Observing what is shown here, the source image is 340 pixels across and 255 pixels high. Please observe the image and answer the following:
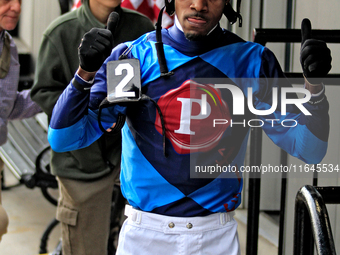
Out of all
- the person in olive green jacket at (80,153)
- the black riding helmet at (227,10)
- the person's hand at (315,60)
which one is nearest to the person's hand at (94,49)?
the black riding helmet at (227,10)

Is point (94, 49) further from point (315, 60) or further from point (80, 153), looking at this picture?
point (80, 153)

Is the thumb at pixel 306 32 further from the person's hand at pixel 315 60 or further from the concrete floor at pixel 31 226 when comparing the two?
the concrete floor at pixel 31 226

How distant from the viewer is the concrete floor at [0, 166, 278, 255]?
392 centimetres

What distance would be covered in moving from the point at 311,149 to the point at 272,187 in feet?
8.02

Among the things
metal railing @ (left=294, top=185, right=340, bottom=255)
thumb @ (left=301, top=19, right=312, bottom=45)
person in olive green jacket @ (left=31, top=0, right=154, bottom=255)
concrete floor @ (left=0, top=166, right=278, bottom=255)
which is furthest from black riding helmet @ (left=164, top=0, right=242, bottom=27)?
concrete floor @ (left=0, top=166, right=278, bottom=255)

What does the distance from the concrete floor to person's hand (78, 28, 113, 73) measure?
8.23 feet

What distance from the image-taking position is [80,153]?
9.07ft

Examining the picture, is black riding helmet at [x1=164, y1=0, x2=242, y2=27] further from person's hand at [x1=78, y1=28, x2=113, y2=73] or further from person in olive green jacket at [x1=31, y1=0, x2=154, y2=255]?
person in olive green jacket at [x1=31, y1=0, x2=154, y2=255]

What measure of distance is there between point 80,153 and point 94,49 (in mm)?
1278

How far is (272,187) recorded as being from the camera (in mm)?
4062

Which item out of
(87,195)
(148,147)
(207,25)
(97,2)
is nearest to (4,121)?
(87,195)

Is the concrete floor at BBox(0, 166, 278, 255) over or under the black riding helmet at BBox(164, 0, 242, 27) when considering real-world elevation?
under

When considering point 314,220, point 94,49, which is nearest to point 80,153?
point 94,49

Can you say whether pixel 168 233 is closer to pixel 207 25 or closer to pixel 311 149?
pixel 311 149
